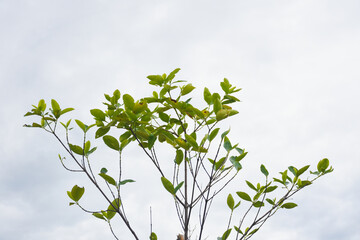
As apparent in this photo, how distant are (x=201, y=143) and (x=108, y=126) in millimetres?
558

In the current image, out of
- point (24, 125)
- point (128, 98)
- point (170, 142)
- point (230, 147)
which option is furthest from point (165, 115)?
point (24, 125)

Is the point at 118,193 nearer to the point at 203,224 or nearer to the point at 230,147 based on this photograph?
the point at 203,224

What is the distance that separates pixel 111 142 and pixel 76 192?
397 mm

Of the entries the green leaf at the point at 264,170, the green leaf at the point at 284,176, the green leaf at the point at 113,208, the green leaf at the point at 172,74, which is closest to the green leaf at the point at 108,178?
the green leaf at the point at 113,208

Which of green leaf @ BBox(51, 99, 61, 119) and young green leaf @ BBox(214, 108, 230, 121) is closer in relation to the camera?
young green leaf @ BBox(214, 108, 230, 121)

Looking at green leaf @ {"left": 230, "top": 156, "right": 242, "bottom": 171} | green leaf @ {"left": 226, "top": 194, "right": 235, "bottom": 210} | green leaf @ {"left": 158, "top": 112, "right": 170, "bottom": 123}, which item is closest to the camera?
green leaf @ {"left": 230, "top": 156, "right": 242, "bottom": 171}

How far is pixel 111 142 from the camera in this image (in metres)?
2.25

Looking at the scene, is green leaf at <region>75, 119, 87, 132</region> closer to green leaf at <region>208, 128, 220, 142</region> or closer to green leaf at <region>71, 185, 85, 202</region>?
green leaf at <region>71, 185, 85, 202</region>

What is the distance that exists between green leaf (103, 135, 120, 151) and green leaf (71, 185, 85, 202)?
0.33 m

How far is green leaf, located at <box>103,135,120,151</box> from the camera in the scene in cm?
224

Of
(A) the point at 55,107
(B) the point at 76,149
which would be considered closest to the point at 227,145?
(B) the point at 76,149

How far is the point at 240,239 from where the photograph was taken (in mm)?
2352

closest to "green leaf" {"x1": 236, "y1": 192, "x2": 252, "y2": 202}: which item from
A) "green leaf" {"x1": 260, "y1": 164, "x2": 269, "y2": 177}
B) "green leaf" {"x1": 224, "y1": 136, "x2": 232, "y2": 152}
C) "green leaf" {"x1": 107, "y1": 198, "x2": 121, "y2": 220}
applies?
"green leaf" {"x1": 260, "y1": 164, "x2": 269, "y2": 177}

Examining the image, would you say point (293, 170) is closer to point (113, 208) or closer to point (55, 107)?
point (113, 208)
